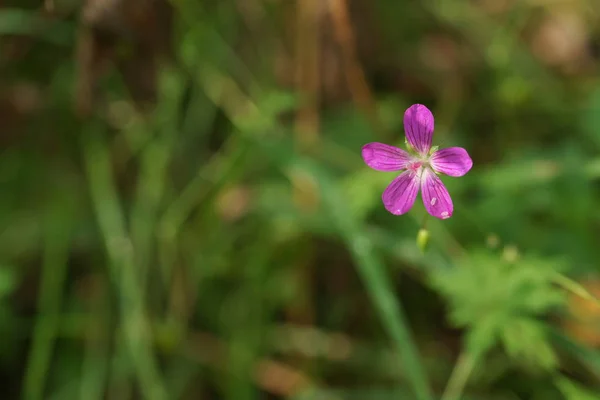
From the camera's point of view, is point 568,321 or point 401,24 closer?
point 568,321

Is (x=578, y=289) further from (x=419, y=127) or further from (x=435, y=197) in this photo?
(x=419, y=127)

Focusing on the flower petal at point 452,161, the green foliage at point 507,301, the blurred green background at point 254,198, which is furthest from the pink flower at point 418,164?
the blurred green background at point 254,198

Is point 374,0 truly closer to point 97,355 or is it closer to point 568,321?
point 568,321

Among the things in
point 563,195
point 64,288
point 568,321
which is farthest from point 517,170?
point 64,288

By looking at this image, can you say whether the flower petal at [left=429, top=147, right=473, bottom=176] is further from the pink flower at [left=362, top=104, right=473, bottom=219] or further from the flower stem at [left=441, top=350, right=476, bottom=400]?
the flower stem at [left=441, top=350, right=476, bottom=400]

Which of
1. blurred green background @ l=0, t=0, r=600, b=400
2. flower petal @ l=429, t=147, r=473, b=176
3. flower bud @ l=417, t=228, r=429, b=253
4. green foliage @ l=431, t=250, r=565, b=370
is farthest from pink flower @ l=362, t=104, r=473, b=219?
blurred green background @ l=0, t=0, r=600, b=400

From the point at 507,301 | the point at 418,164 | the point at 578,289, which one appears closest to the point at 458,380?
the point at 507,301

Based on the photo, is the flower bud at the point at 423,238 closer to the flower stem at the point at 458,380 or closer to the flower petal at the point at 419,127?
the flower petal at the point at 419,127
